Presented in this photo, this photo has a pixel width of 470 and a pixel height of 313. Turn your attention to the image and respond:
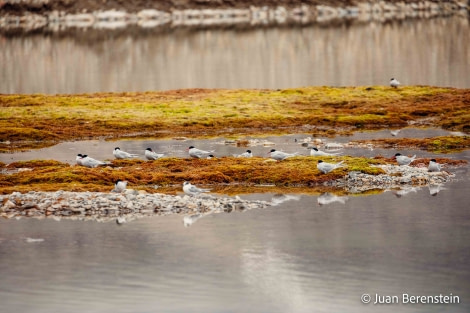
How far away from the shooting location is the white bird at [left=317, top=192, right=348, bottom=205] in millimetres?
37625

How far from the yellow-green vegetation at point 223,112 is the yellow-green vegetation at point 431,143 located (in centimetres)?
572

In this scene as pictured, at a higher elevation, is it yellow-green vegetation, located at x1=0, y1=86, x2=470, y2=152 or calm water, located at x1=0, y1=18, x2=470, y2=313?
calm water, located at x1=0, y1=18, x2=470, y2=313

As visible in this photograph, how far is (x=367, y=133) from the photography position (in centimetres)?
5688

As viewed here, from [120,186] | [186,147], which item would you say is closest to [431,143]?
[186,147]

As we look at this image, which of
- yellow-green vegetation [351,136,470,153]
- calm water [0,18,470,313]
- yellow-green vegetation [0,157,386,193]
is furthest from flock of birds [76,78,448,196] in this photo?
yellow-green vegetation [351,136,470,153]

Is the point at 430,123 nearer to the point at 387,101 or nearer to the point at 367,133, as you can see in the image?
the point at 367,133

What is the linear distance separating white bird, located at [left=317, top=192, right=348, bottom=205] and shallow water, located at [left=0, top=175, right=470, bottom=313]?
38cm

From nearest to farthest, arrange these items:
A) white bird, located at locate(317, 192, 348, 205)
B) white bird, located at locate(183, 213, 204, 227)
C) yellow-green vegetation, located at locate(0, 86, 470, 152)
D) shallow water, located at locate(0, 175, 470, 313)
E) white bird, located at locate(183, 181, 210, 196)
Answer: shallow water, located at locate(0, 175, 470, 313) → white bird, located at locate(183, 213, 204, 227) → white bird, located at locate(183, 181, 210, 196) → white bird, located at locate(317, 192, 348, 205) → yellow-green vegetation, located at locate(0, 86, 470, 152)

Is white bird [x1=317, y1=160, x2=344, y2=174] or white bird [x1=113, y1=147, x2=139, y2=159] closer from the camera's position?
white bird [x1=317, y1=160, x2=344, y2=174]

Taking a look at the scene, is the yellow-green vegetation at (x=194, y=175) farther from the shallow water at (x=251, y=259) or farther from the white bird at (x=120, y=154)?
the shallow water at (x=251, y=259)

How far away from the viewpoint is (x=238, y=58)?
437 ft

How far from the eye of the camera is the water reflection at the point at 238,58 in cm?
10175

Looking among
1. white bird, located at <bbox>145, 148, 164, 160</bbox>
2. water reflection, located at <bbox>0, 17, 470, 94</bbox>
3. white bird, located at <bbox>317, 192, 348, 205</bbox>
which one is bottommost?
water reflection, located at <bbox>0, 17, 470, 94</bbox>

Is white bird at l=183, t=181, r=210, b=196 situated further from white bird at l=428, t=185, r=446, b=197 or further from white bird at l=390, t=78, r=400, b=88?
white bird at l=390, t=78, r=400, b=88
